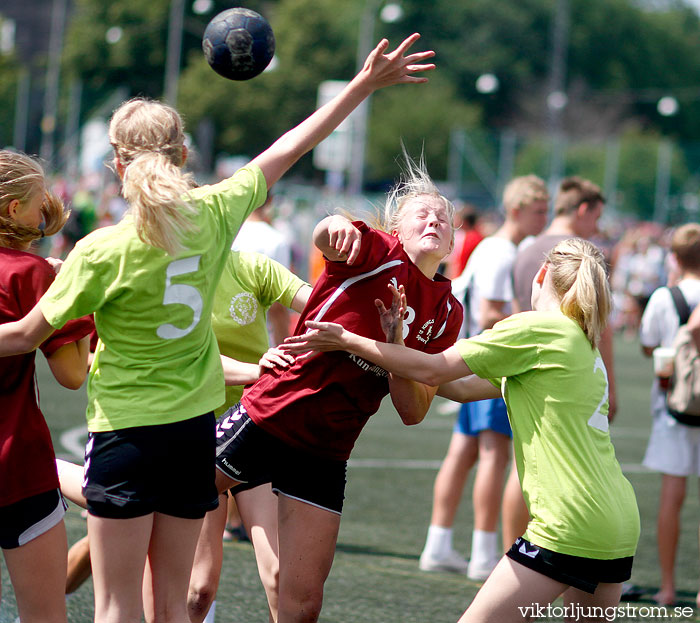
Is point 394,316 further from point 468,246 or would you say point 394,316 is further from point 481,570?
point 468,246

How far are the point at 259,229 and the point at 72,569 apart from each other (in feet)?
8.65

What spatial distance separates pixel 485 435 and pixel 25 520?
11.2ft

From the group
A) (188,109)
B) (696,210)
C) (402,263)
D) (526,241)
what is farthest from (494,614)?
(188,109)

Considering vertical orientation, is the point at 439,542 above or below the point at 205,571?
below

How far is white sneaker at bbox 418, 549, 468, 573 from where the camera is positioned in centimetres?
630

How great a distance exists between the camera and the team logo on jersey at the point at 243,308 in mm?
4478

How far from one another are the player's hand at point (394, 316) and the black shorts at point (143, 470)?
775mm

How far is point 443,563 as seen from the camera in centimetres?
630

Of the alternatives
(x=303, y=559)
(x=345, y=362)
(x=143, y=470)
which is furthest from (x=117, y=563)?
(x=345, y=362)

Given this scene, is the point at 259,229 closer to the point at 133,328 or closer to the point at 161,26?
the point at 133,328

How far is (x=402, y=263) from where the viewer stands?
12.7 feet

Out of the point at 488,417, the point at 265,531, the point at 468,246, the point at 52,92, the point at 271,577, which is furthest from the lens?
the point at 52,92

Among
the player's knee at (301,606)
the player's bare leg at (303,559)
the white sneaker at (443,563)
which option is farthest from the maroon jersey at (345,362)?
the white sneaker at (443,563)

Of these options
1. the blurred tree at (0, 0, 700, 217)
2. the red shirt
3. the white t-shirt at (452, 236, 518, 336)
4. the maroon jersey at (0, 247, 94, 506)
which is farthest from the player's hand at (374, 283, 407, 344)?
the blurred tree at (0, 0, 700, 217)
